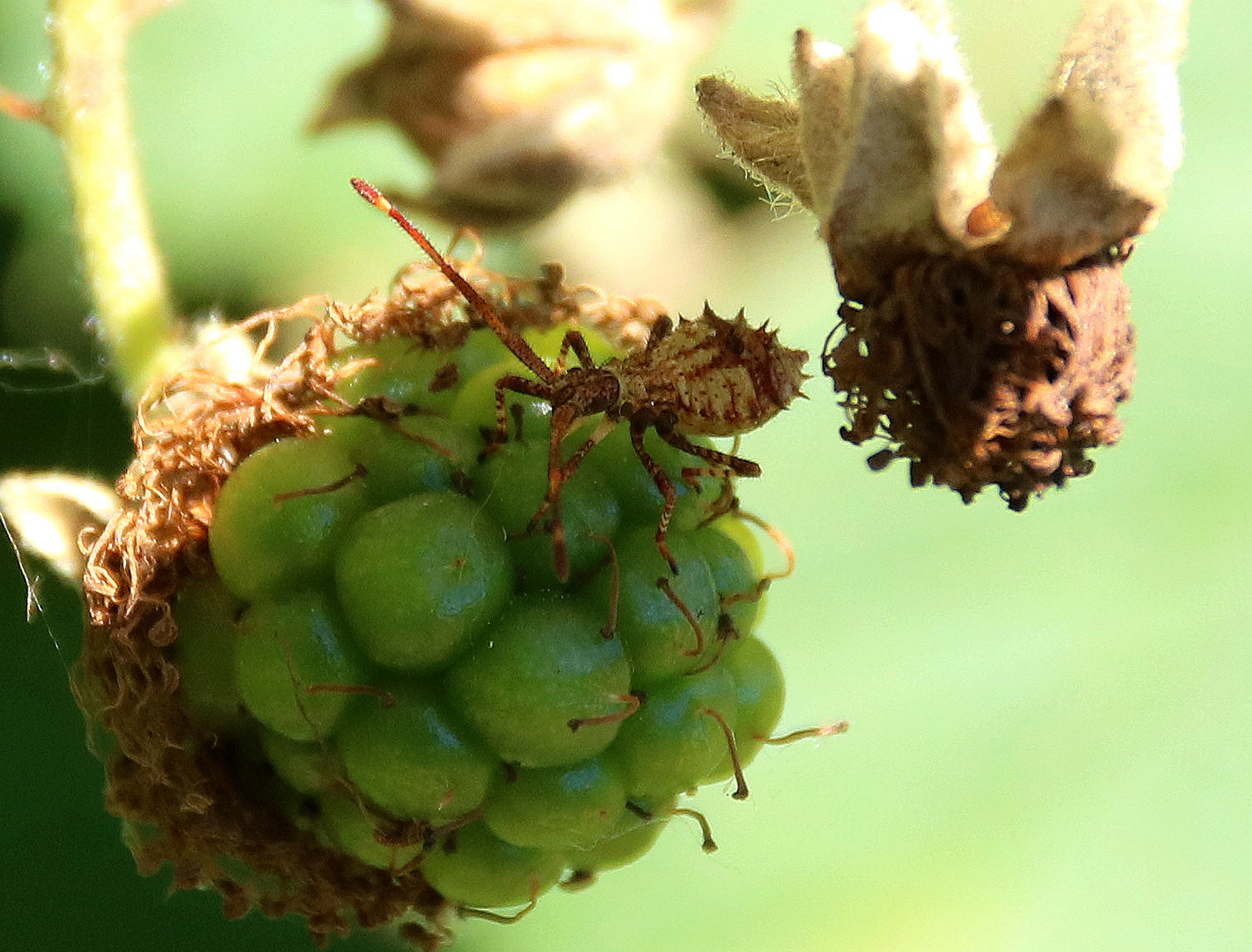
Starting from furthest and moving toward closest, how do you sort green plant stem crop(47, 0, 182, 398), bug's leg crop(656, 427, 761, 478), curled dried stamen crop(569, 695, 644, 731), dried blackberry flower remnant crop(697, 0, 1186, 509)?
green plant stem crop(47, 0, 182, 398)
bug's leg crop(656, 427, 761, 478)
curled dried stamen crop(569, 695, 644, 731)
dried blackberry flower remnant crop(697, 0, 1186, 509)

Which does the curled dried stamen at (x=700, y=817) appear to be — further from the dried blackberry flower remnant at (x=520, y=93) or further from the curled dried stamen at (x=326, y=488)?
the dried blackberry flower remnant at (x=520, y=93)

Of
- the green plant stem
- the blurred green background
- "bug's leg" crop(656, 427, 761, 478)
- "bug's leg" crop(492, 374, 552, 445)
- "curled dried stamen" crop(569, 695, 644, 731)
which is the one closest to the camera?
"curled dried stamen" crop(569, 695, 644, 731)

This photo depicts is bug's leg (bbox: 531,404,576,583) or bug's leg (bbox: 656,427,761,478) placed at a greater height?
bug's leg (bbox: 656,427,761,478)

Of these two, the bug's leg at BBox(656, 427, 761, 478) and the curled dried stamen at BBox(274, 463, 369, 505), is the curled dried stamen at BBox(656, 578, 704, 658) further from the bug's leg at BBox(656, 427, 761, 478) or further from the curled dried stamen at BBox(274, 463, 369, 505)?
the curled dried stamen at BBox(274, 463, 369, 505)

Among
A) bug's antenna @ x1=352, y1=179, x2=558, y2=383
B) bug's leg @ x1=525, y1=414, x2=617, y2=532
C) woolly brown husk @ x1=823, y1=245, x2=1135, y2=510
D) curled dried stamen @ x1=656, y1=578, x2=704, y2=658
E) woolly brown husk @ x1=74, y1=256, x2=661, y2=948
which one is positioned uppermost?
woolly brown husk @ x1=823, y1=245, x2=1135, y2=510

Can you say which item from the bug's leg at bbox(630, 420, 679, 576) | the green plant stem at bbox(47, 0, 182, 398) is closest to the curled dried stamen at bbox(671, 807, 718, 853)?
the bug's leg at bbox(630, 420, 679, 576)

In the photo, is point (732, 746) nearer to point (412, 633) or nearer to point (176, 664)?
point (412, 633)

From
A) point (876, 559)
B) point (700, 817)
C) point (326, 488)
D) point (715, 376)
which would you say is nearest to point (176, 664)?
point (326, 488)
